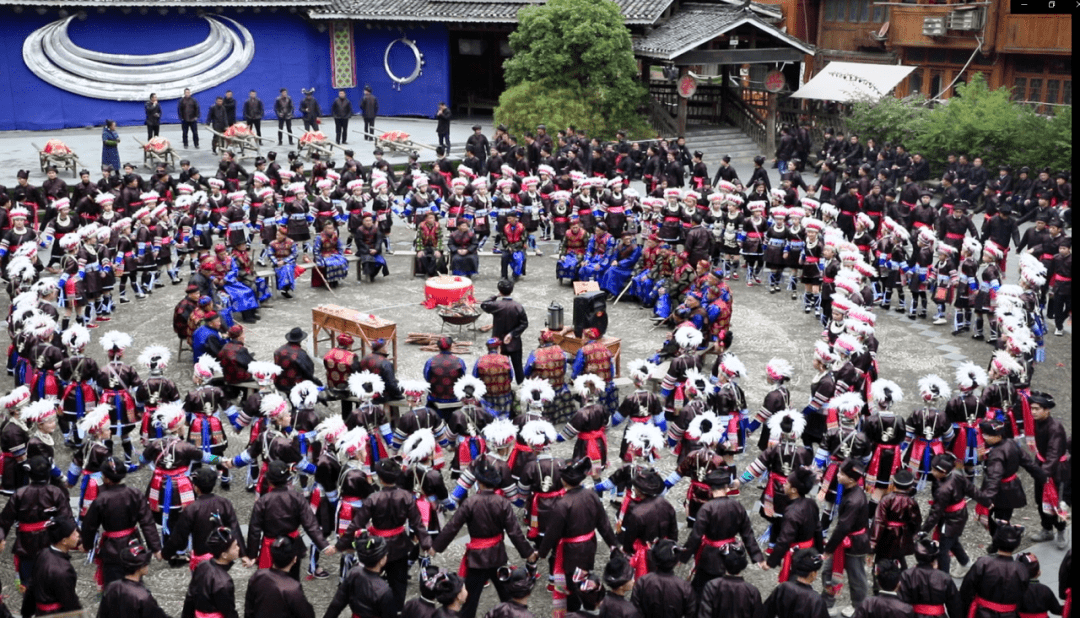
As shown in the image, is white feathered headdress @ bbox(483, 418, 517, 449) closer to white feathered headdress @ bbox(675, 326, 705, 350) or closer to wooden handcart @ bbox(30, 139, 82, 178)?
white feathered headdress @ bbox(675, 326, 705, 350)

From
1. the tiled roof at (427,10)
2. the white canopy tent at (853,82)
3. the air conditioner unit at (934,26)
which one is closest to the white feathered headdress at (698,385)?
the white canopy tent at (853,82)

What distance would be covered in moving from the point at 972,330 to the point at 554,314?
7.21 meters

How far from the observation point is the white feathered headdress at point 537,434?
35.6ft

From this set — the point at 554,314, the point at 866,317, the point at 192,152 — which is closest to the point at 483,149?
the point at 192,152

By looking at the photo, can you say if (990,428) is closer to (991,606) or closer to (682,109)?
(991,606)

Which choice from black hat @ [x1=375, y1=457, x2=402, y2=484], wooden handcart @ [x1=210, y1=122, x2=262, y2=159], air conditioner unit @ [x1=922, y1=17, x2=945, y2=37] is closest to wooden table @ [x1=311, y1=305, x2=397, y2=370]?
black hat @ [x1=375, y1=457, x2=402, y2=484]

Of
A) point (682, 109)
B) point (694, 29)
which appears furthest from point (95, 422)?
point (694, 29)

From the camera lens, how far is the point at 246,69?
37.8 m

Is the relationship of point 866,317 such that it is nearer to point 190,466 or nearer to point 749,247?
point 749,247

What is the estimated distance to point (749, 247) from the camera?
21.4 meters

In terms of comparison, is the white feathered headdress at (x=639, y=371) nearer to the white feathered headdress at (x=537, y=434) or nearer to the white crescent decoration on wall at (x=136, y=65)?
the white feathered headdress at (x=537, y=434)

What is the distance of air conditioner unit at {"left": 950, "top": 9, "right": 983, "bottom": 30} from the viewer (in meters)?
35.5

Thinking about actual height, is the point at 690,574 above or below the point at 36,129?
below

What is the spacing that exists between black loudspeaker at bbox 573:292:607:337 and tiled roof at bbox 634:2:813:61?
1775cm
